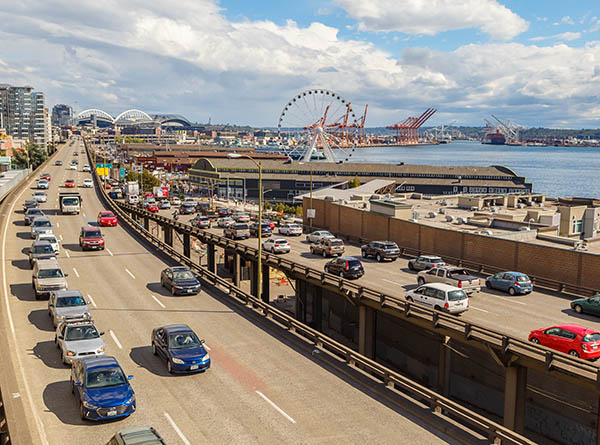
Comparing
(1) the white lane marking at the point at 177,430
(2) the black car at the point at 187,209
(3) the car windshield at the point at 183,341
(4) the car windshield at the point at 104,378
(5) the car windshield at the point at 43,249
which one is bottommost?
(2) the black car at the point at 187,209

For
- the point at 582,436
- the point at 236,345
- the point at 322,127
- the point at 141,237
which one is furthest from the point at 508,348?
the point at 322,127

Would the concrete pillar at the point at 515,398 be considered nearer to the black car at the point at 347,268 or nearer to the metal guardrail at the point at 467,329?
the metal guardrail at the point at 467,329

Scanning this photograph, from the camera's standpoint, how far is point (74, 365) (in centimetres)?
2008

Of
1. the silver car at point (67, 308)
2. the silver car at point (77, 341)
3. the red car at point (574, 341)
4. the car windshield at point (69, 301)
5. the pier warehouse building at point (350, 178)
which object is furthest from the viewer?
the pier warehouse building at point (350, 178)

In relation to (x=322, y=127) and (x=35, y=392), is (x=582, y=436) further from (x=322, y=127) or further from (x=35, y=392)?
(x=322, y=127)

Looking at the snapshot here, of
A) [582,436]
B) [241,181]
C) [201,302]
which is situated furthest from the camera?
[241,181]

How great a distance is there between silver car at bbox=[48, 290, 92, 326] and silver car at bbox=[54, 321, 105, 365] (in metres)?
1.70

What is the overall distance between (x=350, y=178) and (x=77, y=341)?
131m

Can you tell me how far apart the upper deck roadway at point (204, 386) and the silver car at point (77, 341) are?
68cm

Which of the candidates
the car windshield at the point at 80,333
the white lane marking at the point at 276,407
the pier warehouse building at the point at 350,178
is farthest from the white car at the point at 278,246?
the pier warehouse building at the point at 350,178

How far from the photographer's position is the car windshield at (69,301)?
91.7ft

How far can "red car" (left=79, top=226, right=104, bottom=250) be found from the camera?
48544 mm

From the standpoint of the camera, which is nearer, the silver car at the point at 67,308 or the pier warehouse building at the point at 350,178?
the silver car at the point at 67,308

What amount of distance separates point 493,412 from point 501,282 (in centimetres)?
852
